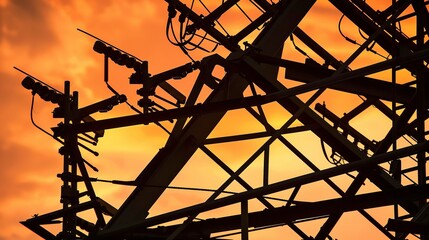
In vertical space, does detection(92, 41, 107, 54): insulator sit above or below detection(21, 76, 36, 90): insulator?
below

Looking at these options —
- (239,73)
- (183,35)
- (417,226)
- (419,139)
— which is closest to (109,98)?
(183,35)

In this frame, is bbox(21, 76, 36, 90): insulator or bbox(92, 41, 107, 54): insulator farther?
bbox(21, 76, 36, 90): insulator

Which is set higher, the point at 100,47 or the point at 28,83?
the point at 28,83

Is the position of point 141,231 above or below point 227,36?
below

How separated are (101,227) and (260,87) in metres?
3.61

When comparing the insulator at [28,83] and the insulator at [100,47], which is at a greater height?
the insulator at [28,83]

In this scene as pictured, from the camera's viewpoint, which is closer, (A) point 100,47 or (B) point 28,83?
(A) point 100,47

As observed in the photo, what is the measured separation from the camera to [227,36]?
21.3 metres

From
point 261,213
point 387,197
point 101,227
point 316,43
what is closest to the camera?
point 387,197

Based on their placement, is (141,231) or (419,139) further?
(141,231)

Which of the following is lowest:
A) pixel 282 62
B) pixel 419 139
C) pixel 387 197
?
pixel 387 197

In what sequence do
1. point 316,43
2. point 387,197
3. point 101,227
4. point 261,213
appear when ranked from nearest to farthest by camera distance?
point 387,197 < point 261,213 < point 101,227 < point 316,43

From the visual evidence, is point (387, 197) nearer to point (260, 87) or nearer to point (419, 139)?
point (419, 139)

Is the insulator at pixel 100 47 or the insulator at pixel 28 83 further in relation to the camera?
the insulator at pixel 28 83
